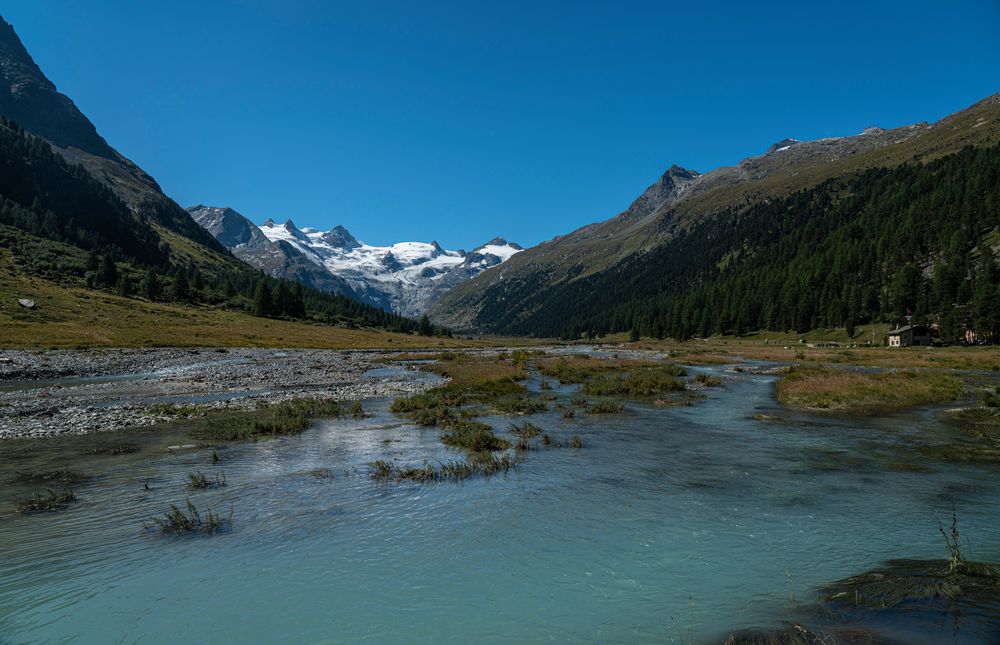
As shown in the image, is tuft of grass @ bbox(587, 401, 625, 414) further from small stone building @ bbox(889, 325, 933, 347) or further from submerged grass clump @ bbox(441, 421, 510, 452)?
small stone building @ bbox(889, 325, 933, 347)

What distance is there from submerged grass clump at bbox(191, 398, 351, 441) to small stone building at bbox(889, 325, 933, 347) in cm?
11201

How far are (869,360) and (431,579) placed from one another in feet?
277

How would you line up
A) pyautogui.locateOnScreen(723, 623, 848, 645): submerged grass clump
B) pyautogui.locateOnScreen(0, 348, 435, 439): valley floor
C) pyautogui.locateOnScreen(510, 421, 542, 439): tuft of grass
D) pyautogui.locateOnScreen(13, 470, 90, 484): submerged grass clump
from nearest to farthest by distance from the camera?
pyautogui.locateOnScreen(723, 623, 848, 645): submerged grass clump
pyautogui.locateOnScreen(13, 470, 90, 484): submerged grass clump
pyautogui.locateOnScreen(510, 421, 542, 439): tuft of grass
pyautogui.locateOnScreen(0, 348, 435, 439): valley floor

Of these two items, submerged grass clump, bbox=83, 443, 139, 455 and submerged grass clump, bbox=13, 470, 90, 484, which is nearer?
submerged grass clump, bbox=13, 470, 90, 484

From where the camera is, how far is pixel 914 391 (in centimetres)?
3722

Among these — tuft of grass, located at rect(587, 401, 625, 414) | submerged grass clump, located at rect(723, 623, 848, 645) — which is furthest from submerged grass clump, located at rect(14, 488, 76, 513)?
tuft of grass, located at rect(587, 401, 625, 414)

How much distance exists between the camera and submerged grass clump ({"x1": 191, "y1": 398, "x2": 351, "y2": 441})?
24.7m

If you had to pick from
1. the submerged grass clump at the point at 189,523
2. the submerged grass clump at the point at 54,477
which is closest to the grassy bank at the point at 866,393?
the submerged grass clump at the point at 189,523

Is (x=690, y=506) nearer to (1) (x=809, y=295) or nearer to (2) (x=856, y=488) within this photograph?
(2) (x=856, y=488)

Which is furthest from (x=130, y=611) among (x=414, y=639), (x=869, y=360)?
(x=869, y=360)

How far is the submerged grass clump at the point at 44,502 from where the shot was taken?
14312 millimetres

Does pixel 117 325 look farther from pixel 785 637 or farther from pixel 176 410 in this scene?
pixel 785 637

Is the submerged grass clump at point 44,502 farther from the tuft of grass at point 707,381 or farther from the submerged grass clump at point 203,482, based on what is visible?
the tuft of grass at point 707,381

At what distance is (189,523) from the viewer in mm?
13234
